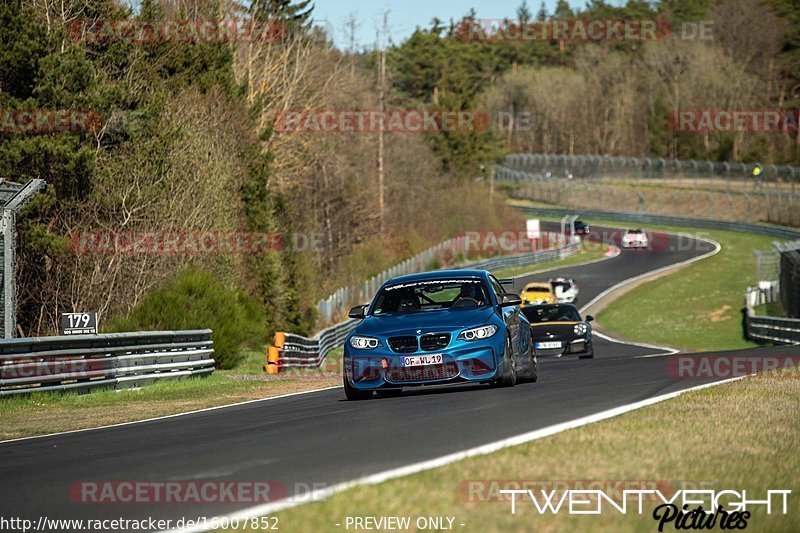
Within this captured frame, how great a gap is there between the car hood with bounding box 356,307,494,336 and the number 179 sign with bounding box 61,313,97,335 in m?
7.02

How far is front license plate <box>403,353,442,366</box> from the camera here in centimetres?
1446

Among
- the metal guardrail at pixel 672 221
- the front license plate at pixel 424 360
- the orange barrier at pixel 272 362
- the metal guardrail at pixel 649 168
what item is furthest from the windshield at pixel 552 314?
the metal guardrail at pixel 672 221

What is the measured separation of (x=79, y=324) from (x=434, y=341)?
27.3 feet

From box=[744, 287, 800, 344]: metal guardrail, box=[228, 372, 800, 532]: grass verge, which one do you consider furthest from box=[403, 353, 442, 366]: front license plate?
box=[744, 287, 800, 344]: metal guardrail

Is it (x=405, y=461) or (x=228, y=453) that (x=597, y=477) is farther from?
(x=228, y=453)

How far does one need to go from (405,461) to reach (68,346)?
1304 centimetres

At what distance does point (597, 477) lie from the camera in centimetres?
736

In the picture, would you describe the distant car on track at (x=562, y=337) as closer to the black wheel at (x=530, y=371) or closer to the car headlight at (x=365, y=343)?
the black wheel at (x=530, y=371)

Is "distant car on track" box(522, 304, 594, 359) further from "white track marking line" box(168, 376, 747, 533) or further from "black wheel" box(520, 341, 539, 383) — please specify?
"white track marking line" box(168, 376, 747, 533)

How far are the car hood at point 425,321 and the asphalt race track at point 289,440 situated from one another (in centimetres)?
81

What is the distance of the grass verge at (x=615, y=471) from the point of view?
6.30 metres

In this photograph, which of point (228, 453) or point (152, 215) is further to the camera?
point (152, 215)

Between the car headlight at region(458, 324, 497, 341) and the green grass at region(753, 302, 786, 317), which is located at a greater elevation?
the car headlight at region(458, 324, 497, 341)

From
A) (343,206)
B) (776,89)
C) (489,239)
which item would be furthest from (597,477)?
(776,89)
